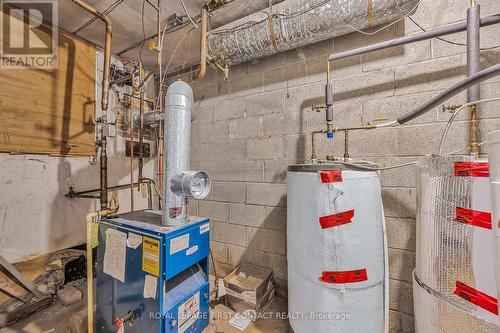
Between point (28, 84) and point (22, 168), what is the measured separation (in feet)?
2.13

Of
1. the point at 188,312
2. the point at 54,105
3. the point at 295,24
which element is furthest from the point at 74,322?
the point at 295,24

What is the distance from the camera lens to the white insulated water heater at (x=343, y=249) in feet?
3.43

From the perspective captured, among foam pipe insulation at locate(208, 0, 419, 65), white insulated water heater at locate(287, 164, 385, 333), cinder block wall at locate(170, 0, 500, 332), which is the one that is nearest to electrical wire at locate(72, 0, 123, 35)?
foam pipe insulation at locate(208, 0, 419, 65)

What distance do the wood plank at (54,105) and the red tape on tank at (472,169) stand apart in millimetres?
2587

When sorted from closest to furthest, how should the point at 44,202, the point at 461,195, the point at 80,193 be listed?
the point at 461,195
the point at 44,202
the point at 80,193

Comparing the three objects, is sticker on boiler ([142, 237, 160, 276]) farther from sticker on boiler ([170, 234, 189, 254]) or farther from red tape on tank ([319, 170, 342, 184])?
red tape on tank ([319, 170, 342, 184])

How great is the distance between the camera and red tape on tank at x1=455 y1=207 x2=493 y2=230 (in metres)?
0.74

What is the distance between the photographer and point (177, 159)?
116cm

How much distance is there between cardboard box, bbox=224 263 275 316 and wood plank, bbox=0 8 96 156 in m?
1.76

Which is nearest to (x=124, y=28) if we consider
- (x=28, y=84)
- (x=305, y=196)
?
(x=28, y=84)

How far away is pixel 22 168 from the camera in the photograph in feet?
5.35

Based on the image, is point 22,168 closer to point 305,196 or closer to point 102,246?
point 102,246

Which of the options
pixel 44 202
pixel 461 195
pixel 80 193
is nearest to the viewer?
pixel 461 195

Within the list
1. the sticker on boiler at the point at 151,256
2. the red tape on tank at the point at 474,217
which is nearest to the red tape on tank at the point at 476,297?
the red tape on tank at the point at 474,217
